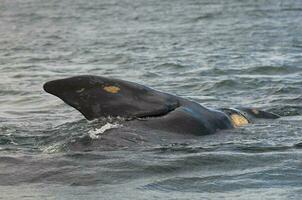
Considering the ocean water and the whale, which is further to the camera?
the whale

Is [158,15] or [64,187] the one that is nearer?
[64,187]

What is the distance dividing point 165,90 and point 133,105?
6.57 metres

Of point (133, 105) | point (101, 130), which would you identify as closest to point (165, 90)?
point (133, 105)

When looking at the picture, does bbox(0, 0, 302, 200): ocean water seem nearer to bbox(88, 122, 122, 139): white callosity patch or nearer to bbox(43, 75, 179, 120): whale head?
bbox(88, 122, 122, 139): white callosity patch

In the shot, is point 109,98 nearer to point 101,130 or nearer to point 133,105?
point 133,105

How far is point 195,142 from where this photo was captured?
8.52m

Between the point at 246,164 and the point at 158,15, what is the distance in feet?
108

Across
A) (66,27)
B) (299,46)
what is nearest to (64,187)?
(299,46)

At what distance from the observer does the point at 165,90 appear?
15.3 metres

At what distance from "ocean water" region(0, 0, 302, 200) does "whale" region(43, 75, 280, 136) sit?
17 cm

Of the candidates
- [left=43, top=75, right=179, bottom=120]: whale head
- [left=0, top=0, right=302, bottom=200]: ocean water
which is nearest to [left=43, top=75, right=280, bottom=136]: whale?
[left=43, top=75, right=179, bottom=120]: whale head

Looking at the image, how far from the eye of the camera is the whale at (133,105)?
8.66 metres

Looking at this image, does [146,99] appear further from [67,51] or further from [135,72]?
[67,51]

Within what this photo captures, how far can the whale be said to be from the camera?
8656mm
